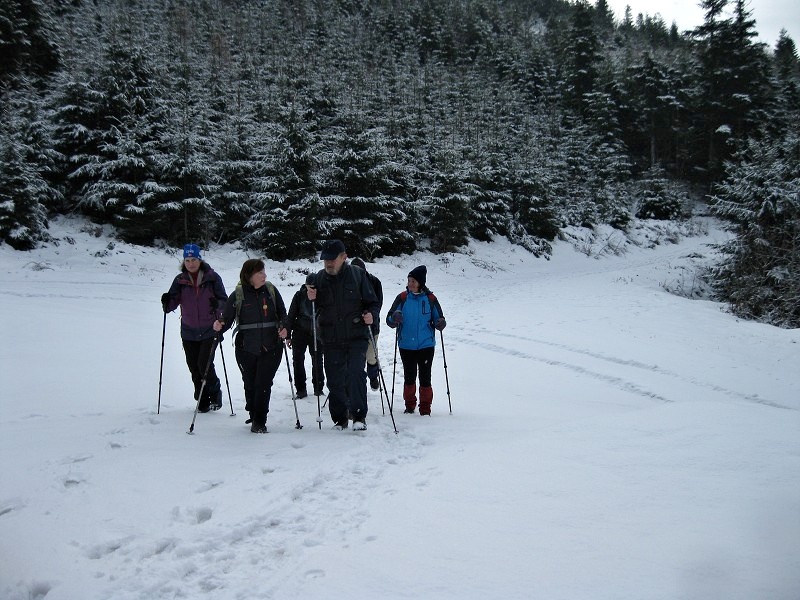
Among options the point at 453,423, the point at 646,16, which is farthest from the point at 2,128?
the point at 646,16

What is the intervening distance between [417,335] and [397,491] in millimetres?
2907

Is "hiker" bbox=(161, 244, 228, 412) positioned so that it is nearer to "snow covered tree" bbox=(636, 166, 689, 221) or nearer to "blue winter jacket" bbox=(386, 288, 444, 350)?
"blue winter jacket" bbox=(386, 288, 444, 350)

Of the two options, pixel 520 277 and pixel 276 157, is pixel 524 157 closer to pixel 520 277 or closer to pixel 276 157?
pixel 520 277

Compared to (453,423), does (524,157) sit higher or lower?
higher

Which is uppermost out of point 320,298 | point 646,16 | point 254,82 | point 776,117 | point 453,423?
point 646,16

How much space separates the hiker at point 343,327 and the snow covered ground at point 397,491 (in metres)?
0.43

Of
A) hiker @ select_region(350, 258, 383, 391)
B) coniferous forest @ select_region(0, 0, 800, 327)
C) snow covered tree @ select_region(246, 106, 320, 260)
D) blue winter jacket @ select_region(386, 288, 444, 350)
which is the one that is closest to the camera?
hiker @ select_region(350, 258, 383, 391)

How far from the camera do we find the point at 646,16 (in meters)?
96.8

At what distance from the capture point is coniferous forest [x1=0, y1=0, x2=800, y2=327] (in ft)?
63.2

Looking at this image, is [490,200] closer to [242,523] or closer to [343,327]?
[343,327]

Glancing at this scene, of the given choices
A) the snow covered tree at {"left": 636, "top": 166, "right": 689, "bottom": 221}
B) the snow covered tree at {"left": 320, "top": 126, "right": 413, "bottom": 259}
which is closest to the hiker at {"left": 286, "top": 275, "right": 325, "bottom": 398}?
the snow covered tree at {"left": 320, "top": 126, "right": 413, "bottom": 259}

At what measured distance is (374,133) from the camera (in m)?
23.5

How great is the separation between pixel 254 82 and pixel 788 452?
3998 centimetres

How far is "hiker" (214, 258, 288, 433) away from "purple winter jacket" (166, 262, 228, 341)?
76 cm
